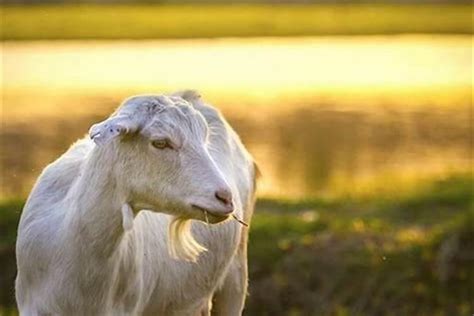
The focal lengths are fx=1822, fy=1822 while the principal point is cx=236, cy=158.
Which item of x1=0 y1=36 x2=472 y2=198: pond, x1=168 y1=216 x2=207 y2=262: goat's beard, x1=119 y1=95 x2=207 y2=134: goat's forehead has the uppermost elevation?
x1=119 y1=95 x2=207 y2=134: goat's forehead

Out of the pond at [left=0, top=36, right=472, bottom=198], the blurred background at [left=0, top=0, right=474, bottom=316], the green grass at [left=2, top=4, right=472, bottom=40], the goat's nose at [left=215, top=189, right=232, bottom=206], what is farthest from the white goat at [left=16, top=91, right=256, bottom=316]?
the green grass at [left=2, top=4, right=472, bottom=40]

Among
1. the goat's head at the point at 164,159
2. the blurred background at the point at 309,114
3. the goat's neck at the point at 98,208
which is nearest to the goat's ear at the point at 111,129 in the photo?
the goat's head at the point at 164,159

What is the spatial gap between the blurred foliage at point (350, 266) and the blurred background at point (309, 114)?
16 millimetres

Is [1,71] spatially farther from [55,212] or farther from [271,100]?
[55,212]

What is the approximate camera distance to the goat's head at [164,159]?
25.3ft

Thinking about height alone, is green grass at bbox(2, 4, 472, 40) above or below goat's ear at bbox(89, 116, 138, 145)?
below

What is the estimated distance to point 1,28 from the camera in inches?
1268

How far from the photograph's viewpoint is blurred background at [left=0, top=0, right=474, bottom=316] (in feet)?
45.5

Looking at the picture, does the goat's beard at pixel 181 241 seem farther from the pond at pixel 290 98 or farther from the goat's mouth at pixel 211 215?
the pond at pixel 290 98

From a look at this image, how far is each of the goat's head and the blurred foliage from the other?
16.9 feet

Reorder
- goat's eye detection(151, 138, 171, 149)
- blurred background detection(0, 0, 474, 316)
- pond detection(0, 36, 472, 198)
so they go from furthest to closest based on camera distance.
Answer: pond detection(0, 36, 472, 198) < blurred background detection(0, 0, 474, 316) < goat's eye detection(151, 138, 171, 149)

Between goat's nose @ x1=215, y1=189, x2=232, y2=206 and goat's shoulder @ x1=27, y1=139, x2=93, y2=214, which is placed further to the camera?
goat's shoulder @ x1=27, y1=139, x2=93, y2=214

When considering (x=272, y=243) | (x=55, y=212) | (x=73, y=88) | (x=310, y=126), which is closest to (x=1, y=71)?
(x=73, y=88)

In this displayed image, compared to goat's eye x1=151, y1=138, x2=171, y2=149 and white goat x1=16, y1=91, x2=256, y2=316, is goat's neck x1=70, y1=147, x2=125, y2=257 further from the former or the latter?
goat's eye x1=151, y1=138, x2=171, y2=149
